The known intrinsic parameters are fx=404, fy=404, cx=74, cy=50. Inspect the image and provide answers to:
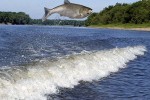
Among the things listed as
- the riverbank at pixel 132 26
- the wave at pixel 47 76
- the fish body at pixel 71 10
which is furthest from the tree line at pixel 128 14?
the fish body at pixel 71 10

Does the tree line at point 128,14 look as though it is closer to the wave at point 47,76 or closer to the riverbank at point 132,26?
the riverbank at point 132,26

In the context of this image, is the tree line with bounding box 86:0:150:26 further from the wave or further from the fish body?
the fish body

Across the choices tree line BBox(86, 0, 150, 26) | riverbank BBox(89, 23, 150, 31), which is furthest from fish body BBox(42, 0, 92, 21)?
tree line BBox(86, 0, 150, 26)

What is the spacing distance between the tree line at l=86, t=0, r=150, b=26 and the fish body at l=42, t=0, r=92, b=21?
132 metres

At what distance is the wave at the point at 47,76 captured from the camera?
12273 mm

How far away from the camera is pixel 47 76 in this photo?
15.4 metres

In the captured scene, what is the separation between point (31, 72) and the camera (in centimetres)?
1512

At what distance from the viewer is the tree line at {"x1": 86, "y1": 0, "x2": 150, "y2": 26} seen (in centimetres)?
13850

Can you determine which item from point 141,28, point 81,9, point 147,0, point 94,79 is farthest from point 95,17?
point 81,9

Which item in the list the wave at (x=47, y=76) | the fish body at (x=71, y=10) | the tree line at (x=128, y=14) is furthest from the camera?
the tree line at (x=128, y=14)

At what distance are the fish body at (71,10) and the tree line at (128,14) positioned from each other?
13202cm

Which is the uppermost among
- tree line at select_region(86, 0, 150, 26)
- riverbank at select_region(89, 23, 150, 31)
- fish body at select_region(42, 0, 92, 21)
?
fish body at select_region(42, 0, 92, 21)

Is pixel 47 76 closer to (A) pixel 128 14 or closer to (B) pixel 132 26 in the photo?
(B) pixel 132 26

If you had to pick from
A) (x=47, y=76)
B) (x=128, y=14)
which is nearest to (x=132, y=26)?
(x=128, y=14)
